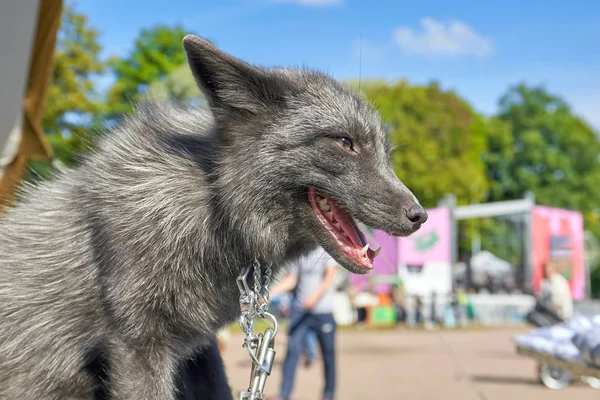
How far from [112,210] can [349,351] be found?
14.3 m

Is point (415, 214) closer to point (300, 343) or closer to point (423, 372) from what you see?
point (300, 343)

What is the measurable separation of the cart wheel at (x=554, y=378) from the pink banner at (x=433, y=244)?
1392 cm

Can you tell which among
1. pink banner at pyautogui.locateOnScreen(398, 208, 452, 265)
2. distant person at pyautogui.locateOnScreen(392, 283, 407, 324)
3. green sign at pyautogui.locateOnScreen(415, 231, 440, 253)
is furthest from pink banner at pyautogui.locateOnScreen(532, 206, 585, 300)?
distant person at pyautogui.locateOnScreen(392, 283, 407, 324)

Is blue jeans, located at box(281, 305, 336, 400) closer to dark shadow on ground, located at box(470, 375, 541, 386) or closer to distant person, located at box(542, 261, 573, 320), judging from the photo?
dark shadow on ground, located at box(470, 375, 541, 386)

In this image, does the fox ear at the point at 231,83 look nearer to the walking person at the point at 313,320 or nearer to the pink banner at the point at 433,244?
the walking person at the point at 313,320

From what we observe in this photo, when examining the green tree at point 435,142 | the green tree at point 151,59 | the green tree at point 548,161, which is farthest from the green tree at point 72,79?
the green tree at point 548,161

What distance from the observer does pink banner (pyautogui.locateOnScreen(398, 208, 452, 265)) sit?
2484cm

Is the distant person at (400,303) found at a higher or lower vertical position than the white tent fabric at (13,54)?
lower

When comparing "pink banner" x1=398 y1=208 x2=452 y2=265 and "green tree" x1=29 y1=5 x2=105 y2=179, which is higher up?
"green tree" x1=29 y1=5 x2=105 y2=179

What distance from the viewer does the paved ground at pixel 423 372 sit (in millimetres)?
10284

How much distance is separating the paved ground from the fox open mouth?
7296 millimetres

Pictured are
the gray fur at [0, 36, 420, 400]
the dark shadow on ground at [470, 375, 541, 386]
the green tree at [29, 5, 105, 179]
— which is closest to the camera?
the gray fur at [0, 36, 420, 400]

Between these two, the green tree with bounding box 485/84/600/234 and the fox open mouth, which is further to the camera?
the green tree with bounding box 485/84/600/234

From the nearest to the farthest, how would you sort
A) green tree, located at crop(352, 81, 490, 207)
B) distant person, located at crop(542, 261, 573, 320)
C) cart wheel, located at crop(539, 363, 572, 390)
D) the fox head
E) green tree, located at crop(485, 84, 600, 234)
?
the fox head
cart wheel, located at crop(539, 363, 572, 390)
distant person, located at crop(542, 261, 573, 320)
green tree, located at crop(352, 81, 490, 207)
green tree, located at crop(485, 84, 600, 234)
